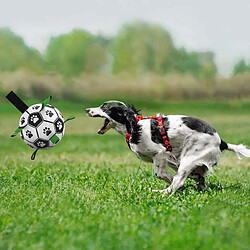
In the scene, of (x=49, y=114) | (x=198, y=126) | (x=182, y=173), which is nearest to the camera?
(x=182, y=173)

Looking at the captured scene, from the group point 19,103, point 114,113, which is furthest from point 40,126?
point 114,113

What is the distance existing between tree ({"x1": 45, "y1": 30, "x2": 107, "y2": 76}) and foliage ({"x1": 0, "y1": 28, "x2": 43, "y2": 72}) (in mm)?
550

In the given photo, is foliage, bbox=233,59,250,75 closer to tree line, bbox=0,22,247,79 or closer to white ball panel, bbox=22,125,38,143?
tree line, bbox=0,22,247,79

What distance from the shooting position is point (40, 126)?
5.99m

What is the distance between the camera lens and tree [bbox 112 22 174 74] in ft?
72.8

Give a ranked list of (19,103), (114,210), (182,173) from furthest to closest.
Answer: (19,103), (182,173), (114,210)

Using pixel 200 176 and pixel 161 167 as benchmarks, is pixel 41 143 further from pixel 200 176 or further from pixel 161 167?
pixel 200 176

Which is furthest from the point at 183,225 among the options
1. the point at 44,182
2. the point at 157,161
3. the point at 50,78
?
the point at 50,78

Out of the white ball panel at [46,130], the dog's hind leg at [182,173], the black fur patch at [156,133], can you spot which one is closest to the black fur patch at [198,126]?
the black fur patch at [156,133]

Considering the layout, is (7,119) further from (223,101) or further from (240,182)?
(240,182)

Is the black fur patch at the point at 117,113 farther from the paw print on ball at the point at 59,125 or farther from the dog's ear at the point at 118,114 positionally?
the paw print on ball at the point at 59,125

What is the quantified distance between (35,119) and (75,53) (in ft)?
55.4

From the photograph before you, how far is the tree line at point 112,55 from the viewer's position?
21.4 meters

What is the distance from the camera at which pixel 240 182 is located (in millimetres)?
6859
